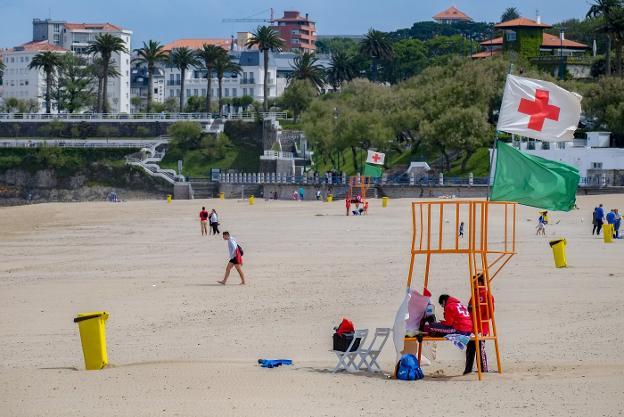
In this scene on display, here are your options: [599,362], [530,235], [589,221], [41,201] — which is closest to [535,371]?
[599,362]

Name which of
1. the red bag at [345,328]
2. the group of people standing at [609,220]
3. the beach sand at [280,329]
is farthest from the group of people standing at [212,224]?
the red bag at [345,328]

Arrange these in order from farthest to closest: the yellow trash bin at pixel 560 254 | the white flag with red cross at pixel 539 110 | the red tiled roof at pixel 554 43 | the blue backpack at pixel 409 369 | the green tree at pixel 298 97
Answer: the green tree at pixel 298 97
the red tiled roof at pixel 554 43
the yellow trash bin at pixel 560 254
the white flag with red cross at pixel 539 110
the blue backpack at pixel 409 369

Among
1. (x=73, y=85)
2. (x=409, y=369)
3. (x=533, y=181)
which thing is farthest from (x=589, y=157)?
(x=73, y=85)

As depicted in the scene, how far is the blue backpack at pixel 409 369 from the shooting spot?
1361 centimetres

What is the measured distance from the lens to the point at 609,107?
65.7 m

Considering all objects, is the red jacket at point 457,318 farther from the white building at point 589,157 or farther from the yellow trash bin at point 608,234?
the white building at point 589,157

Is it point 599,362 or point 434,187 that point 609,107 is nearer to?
point 434,187

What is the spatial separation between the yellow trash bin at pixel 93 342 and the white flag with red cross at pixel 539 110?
518cm

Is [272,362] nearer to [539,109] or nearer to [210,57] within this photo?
[539,109]

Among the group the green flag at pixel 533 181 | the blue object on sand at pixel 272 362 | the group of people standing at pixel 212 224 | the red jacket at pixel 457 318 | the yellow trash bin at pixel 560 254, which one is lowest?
the group of people standing at pixel 212 224

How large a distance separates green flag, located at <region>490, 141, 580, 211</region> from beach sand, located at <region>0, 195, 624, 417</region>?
6.17 feet

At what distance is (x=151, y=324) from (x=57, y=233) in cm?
2502

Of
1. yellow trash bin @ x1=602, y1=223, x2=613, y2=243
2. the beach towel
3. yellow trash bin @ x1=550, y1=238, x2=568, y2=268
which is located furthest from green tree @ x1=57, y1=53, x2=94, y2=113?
the beach towel

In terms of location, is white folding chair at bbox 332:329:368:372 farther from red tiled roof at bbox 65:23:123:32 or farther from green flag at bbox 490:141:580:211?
red tiled roof at bbox 65:23:123:32
